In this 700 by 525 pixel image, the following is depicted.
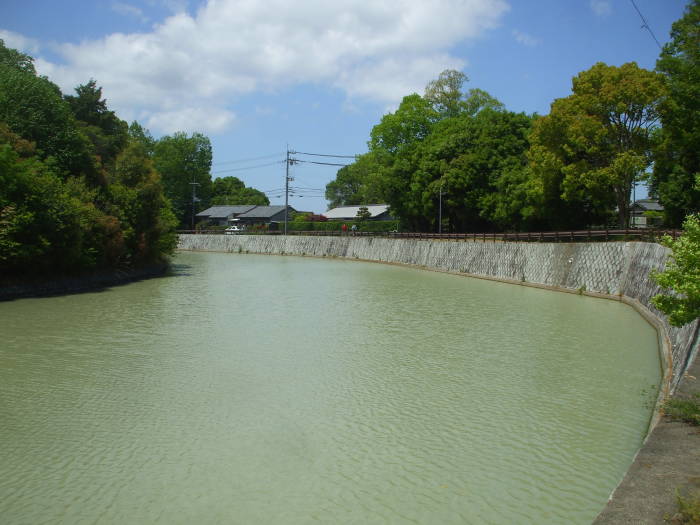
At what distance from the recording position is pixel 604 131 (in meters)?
26.4

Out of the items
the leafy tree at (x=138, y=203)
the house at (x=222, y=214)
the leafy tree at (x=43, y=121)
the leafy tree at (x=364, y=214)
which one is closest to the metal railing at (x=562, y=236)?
the leafy tree at (x=364, y=214)

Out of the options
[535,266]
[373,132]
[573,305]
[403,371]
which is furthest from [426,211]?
[403,371]

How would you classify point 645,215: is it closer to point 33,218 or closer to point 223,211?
point 33,218

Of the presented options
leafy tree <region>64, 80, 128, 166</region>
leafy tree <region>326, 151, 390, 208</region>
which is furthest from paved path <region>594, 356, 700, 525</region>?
leafy tree <region>326, 151, 390, 208</region>

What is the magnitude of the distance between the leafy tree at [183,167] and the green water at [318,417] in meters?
64.8

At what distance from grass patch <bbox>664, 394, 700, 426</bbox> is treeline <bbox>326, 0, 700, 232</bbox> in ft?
68.7

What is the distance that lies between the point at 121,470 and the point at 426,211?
42322 millimetres

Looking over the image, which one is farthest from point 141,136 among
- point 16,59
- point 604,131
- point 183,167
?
point 604,131

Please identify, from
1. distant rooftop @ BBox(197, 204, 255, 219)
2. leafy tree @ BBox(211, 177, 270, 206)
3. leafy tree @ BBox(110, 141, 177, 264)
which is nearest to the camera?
leafy tree @ BBox(110, 141, 177, 264)

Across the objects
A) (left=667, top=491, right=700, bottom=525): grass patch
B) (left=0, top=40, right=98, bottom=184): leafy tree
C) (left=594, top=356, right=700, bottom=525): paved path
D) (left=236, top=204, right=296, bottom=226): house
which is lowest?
(left=594, top=356, right=700, bottom=525): paved path

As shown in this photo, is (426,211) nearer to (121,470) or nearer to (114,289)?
(114,289)

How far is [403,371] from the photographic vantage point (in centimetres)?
1119

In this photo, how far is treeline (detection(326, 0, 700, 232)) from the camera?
2533cm

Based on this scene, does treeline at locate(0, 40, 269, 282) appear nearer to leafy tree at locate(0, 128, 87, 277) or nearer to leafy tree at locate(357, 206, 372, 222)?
leafy tree at locate(0, 128, 87, 277)
